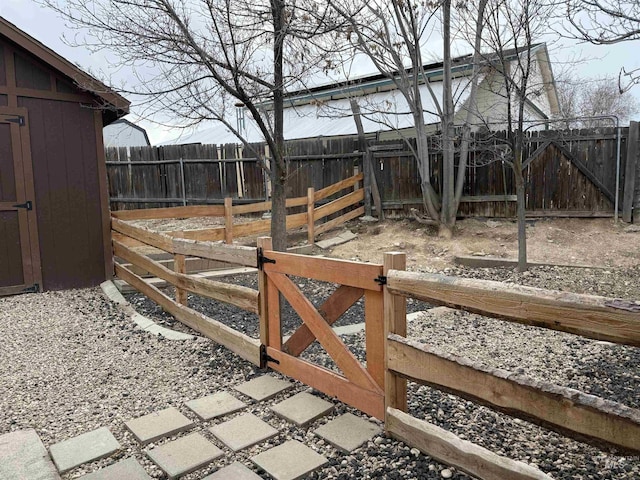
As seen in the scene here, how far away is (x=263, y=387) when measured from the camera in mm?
3230

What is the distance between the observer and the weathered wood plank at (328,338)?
2734 millimetres

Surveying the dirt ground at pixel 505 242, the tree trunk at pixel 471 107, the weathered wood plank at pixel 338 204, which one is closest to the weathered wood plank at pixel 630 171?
the dirt ground at pixel 505 242

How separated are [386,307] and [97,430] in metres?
1.77

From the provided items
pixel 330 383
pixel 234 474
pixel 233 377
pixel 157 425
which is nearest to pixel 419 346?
pixel 330 383

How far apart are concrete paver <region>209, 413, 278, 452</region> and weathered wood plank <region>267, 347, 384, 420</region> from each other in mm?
452

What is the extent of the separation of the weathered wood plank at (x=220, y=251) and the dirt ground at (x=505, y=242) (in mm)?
3623

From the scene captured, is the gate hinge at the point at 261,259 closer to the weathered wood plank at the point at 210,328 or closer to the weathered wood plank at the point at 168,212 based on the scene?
the weathered wood plank at the point at 210,328

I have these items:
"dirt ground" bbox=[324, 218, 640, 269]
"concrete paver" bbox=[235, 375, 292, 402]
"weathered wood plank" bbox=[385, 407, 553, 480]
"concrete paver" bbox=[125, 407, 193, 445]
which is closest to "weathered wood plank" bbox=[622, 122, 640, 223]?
"dirt ground" bbox=[324, 218, 640, 269]

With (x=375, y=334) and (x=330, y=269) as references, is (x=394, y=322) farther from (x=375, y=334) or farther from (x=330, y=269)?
(x=330, y=269)

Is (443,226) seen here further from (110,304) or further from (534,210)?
(110,304)

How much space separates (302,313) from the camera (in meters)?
3.14

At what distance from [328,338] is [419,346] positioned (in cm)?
71

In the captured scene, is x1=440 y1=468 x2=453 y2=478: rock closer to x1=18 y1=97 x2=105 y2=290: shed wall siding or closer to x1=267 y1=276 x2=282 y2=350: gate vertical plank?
x1=267 y1=276 x2=282 y2=350: gate vertical plank

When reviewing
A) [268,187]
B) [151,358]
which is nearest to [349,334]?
[151,358]
